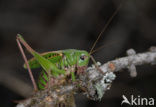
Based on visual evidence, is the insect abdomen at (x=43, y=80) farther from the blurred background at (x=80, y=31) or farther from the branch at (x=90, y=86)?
the blurred background at (x=80, y=31)

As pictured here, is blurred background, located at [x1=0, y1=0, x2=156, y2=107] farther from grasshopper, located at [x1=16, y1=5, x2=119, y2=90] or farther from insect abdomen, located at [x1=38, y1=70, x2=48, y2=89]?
grasshopper, located at [x1=16, y1=5, x2=119, y2=90]

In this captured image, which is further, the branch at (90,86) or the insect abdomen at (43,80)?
the insect abdomen at (43,80)

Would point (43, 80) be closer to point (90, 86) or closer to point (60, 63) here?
point (60, 63)

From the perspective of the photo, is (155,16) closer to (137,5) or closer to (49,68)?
(137,5)

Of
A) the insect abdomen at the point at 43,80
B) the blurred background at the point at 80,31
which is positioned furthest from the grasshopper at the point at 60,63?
the blurred background at the point at 80,31

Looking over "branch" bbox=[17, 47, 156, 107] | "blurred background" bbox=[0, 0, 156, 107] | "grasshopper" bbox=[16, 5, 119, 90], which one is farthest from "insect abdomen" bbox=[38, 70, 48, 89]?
"blurred background" bbox=[0, 0, 156, 107]

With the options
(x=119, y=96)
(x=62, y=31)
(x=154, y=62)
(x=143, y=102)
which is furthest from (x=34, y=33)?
(x=154, y=62)
